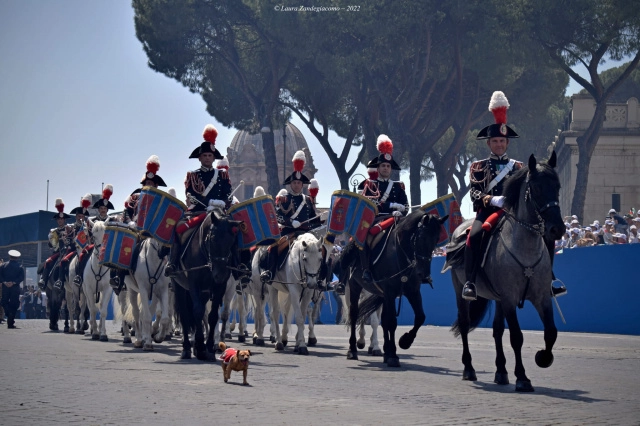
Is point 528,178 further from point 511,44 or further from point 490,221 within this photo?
point 511,44

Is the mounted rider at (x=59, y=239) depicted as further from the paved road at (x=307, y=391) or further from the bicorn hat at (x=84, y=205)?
the paved road at (x=307, y=391)

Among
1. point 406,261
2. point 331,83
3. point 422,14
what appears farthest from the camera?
point 331,83

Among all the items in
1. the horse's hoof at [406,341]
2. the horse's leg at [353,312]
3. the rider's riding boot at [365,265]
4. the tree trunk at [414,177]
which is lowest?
the horse's hoof at [406,341]

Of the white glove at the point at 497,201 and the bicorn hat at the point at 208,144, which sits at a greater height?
the bicorn hat at the point at 208,144

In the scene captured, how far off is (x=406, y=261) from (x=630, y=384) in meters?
4.33

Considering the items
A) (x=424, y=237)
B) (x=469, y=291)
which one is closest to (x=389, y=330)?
(x=424, y=237)

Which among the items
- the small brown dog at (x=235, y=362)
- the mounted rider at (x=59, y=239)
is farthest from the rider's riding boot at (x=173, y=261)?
the mounted rider at (x=59, y=239)

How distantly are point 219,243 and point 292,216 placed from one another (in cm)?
433

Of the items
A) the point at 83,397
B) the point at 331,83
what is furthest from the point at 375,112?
the point at 83,397

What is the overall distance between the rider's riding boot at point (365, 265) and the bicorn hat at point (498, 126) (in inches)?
145

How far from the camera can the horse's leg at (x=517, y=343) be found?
11.4 meters

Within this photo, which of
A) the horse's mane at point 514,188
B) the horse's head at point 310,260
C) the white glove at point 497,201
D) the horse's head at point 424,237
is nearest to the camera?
the horse's mane at point 514,188

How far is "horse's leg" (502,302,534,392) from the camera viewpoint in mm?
11422

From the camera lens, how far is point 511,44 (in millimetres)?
43844
